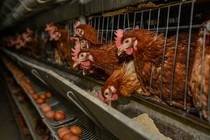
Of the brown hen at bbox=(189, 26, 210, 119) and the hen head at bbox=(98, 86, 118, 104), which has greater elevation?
the brown hen at bbox=(189, 26, 210, 119)

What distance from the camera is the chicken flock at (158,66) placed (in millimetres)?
982

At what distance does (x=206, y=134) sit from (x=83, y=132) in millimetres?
1256

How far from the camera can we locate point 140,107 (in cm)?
143

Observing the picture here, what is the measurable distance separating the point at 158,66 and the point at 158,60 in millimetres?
30

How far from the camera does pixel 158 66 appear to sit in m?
1.26

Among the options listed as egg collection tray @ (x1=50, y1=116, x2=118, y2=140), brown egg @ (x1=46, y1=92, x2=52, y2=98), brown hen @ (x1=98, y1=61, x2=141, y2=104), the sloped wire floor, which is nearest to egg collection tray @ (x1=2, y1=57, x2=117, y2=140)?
egg collection tray @ (x1=50, y1=116, x2=118, y2=140)

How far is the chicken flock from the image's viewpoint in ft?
3.22

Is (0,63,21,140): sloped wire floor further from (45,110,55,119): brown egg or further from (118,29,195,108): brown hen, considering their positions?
(118,29,195,108): brown hen

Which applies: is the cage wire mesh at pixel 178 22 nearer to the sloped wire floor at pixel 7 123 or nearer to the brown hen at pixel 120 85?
the brown hen at pixel 120 85

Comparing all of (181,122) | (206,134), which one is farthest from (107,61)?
(206,134)

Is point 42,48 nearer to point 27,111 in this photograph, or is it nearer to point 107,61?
point 27,111

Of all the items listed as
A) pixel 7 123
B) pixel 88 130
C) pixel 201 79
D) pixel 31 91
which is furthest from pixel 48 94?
pixel 201 79

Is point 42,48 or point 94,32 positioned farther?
point 42,48

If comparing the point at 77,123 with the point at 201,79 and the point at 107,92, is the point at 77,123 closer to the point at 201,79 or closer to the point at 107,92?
the point at 107,92
